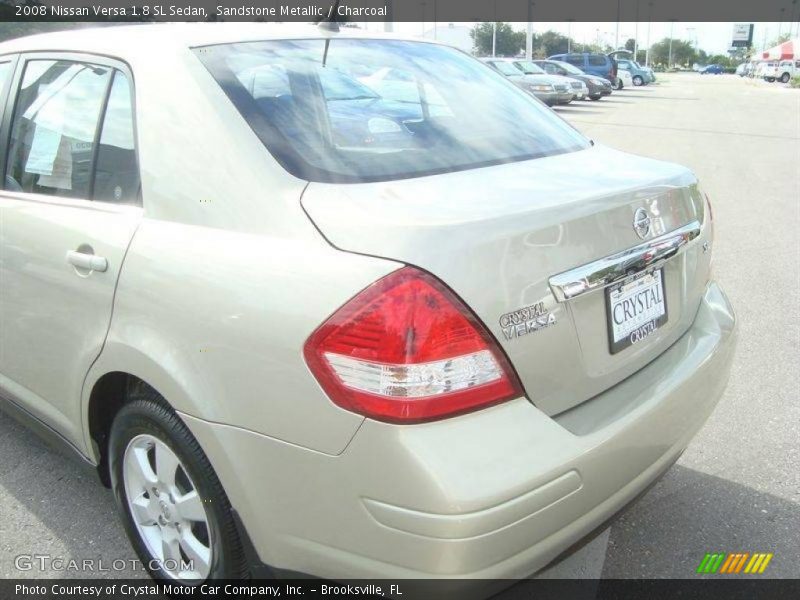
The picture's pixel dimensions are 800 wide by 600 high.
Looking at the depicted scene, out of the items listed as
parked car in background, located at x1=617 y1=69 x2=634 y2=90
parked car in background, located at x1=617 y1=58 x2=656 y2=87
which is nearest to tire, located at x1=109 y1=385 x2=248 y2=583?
parked car in background, located at x1=617 y1=69 x2=634 y2=90

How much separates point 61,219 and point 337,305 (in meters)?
1.26

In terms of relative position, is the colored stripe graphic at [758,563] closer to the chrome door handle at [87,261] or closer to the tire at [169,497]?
the tire at [169,497]

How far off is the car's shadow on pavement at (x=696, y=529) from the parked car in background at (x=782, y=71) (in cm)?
6568

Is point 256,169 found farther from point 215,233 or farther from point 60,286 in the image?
point 60,286

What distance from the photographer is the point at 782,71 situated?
203 feet

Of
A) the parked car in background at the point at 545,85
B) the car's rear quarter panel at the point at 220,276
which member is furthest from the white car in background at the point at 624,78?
the car's rear quarter panel at the point at 220,276

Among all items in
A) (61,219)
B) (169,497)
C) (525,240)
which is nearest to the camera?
(525,240)

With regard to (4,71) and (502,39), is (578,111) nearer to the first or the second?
(4,71)

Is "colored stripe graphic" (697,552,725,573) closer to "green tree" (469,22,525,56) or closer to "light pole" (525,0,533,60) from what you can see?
"light pole" (525,0,533,60)

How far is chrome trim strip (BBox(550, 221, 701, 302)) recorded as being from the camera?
1.88 metres

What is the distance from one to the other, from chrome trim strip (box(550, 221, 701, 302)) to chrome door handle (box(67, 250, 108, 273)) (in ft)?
4.31

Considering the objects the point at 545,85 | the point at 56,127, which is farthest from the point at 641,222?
the point at 545,85

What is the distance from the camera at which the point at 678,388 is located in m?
2.18

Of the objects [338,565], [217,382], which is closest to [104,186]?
[217,382]
